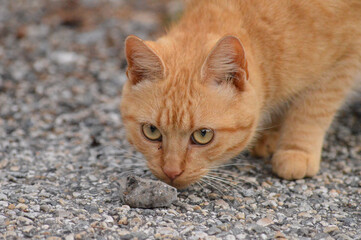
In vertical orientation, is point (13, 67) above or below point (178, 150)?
above

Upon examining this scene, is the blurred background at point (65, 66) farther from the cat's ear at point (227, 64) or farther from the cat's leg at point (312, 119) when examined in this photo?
the cat's leg at point (312, 119)

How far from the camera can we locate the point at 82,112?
463cm

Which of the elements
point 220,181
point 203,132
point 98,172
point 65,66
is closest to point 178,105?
point 203,132

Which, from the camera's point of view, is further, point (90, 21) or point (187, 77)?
point (90, 21)

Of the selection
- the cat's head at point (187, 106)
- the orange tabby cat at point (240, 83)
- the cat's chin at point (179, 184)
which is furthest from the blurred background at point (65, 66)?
the cat's chin at point (179, 184)

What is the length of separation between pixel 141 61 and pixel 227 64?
0.54 meters

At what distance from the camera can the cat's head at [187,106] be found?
2875 millimetres

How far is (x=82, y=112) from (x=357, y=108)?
9.04 ft

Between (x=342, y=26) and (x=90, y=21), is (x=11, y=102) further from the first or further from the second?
(x=342, y=26)

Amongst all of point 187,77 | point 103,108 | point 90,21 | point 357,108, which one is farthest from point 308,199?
point 90,21

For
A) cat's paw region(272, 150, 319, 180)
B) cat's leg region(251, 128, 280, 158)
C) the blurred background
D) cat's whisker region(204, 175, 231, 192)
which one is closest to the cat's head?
cat's whisker region(204, 175, 231, 192)

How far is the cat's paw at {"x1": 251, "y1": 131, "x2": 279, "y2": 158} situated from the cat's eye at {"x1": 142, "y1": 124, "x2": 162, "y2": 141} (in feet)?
3.92

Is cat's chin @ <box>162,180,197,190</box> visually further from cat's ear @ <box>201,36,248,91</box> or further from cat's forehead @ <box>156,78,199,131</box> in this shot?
cat's ear @ <box>201,36,248,91</box>

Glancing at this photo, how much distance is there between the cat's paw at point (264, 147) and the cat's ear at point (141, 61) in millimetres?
1291
